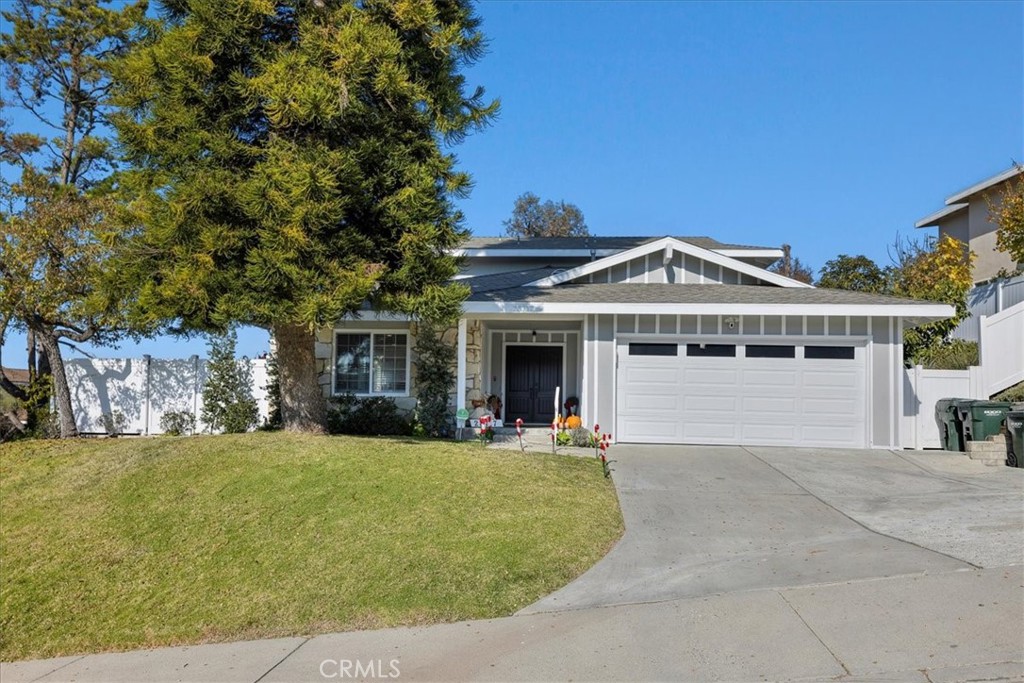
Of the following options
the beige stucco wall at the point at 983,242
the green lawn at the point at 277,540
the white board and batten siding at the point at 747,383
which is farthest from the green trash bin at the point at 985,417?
the beige stucco wall at the point at 983,242

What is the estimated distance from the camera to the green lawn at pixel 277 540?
20.7 feet

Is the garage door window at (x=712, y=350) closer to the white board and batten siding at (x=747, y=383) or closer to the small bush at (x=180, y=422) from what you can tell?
the white board and batten siding at (x=747, y=383)

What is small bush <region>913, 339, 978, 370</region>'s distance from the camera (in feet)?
53.5

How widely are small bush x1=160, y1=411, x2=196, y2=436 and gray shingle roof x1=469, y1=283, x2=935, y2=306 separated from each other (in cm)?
738

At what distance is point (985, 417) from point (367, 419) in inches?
Result: 461

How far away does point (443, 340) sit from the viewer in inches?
615

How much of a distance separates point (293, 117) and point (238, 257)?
229 cm

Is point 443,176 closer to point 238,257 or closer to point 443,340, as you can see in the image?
point 238,257

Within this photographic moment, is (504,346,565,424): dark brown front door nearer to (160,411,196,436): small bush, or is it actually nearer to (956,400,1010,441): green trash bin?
(160,411,196,436): small bush

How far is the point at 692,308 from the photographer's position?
13.8 m

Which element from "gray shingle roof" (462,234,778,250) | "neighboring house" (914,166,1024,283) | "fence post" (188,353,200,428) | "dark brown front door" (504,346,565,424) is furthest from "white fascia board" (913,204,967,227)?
"fence post" (188,353,200,428)

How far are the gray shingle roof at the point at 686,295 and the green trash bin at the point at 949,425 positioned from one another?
2036mm

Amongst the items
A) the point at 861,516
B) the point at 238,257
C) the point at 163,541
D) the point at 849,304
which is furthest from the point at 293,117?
the point at 849,304

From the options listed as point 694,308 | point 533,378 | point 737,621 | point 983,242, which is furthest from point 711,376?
point 983,242
